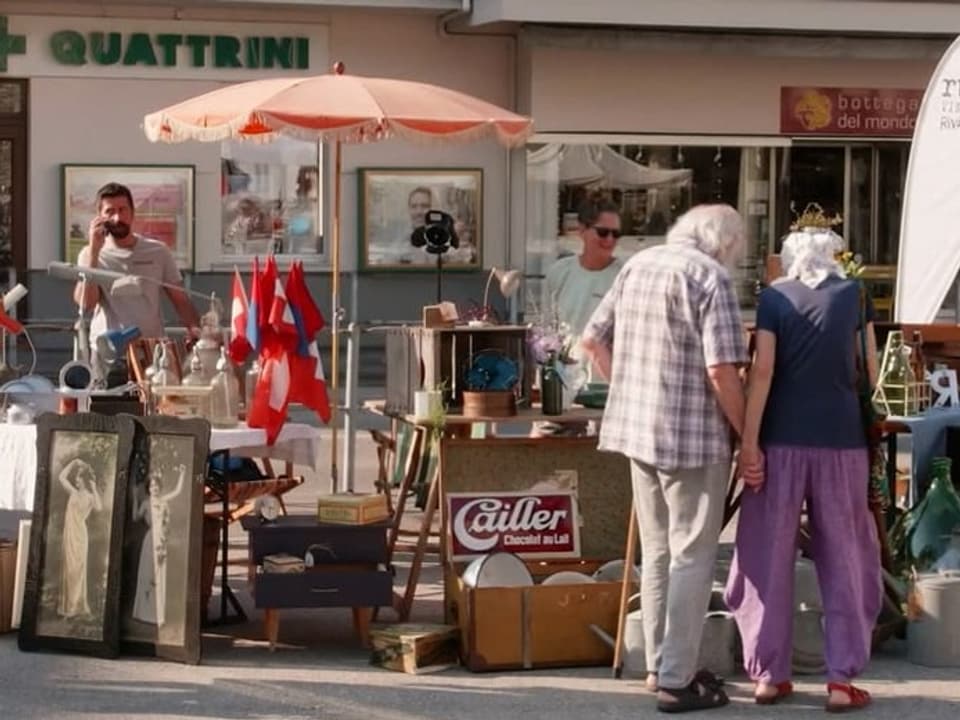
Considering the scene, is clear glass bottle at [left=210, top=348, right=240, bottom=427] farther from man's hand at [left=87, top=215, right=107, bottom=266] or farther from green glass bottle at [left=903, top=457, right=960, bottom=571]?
green glass bottle at [left=903, top=457, right=960, bottom=571]

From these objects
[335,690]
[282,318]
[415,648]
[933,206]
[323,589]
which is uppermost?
[933,206]

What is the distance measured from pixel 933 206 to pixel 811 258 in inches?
154

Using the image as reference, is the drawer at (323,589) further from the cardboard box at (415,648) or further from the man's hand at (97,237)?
the man's hand at (97,237)

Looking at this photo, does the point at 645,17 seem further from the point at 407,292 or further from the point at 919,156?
the point at 919,156

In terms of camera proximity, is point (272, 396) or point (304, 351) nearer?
point (272, 396)

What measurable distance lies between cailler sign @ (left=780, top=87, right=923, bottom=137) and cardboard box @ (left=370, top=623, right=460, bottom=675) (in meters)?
11.7

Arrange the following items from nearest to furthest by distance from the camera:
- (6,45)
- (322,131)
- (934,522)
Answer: (934,522), (322,131), (6,45)

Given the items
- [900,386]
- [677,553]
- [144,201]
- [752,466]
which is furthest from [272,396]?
[144,201]

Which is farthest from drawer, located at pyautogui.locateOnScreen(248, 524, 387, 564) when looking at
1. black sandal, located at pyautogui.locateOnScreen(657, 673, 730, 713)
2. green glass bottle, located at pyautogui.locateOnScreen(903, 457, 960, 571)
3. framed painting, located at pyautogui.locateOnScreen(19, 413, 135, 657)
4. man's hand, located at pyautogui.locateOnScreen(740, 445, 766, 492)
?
green glass bottle, located at pyautogui.locateOnScreen(903, 457, 960, 571)

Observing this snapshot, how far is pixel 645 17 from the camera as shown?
1662 centimetres

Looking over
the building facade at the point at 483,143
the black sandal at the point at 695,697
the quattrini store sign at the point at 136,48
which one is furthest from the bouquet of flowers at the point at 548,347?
the quattrini store sign at the point at 136,48

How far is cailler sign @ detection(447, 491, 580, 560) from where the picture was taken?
7590 mm

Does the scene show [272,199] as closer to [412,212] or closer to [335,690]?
[412,212]

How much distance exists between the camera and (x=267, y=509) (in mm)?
7355
